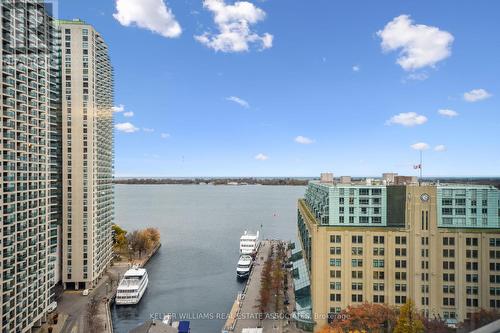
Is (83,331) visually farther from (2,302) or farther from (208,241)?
(208,241)

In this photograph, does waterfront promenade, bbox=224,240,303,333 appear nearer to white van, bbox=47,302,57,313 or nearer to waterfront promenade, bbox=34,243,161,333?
waterfront promenade, bbox=34,243,161,333

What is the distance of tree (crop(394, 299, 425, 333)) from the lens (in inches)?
239

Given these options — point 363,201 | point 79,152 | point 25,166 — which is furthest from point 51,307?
point 363,201

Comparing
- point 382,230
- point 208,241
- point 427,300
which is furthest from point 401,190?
point 208,241

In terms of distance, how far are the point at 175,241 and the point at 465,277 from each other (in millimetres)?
18237

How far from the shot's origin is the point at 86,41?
40.3 feet

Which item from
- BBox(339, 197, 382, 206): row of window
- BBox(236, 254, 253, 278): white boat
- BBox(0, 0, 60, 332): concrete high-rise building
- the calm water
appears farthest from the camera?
BBox(236, 254, 253, 278): white boat

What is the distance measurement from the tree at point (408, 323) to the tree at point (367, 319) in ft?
1.51

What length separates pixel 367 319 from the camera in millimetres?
7324

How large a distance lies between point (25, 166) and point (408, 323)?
8.21 m

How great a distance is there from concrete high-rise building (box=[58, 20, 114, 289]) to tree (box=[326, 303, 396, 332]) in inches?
339

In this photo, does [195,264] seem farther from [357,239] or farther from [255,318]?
[357,239]

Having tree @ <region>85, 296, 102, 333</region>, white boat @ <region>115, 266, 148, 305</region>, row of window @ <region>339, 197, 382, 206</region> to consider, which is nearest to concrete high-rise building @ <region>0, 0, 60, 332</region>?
tree @ <region>85, 296, 102, 333</region>

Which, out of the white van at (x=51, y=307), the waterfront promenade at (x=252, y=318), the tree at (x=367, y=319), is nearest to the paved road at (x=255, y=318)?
the waterfront promenade at (x=252, y=318)
